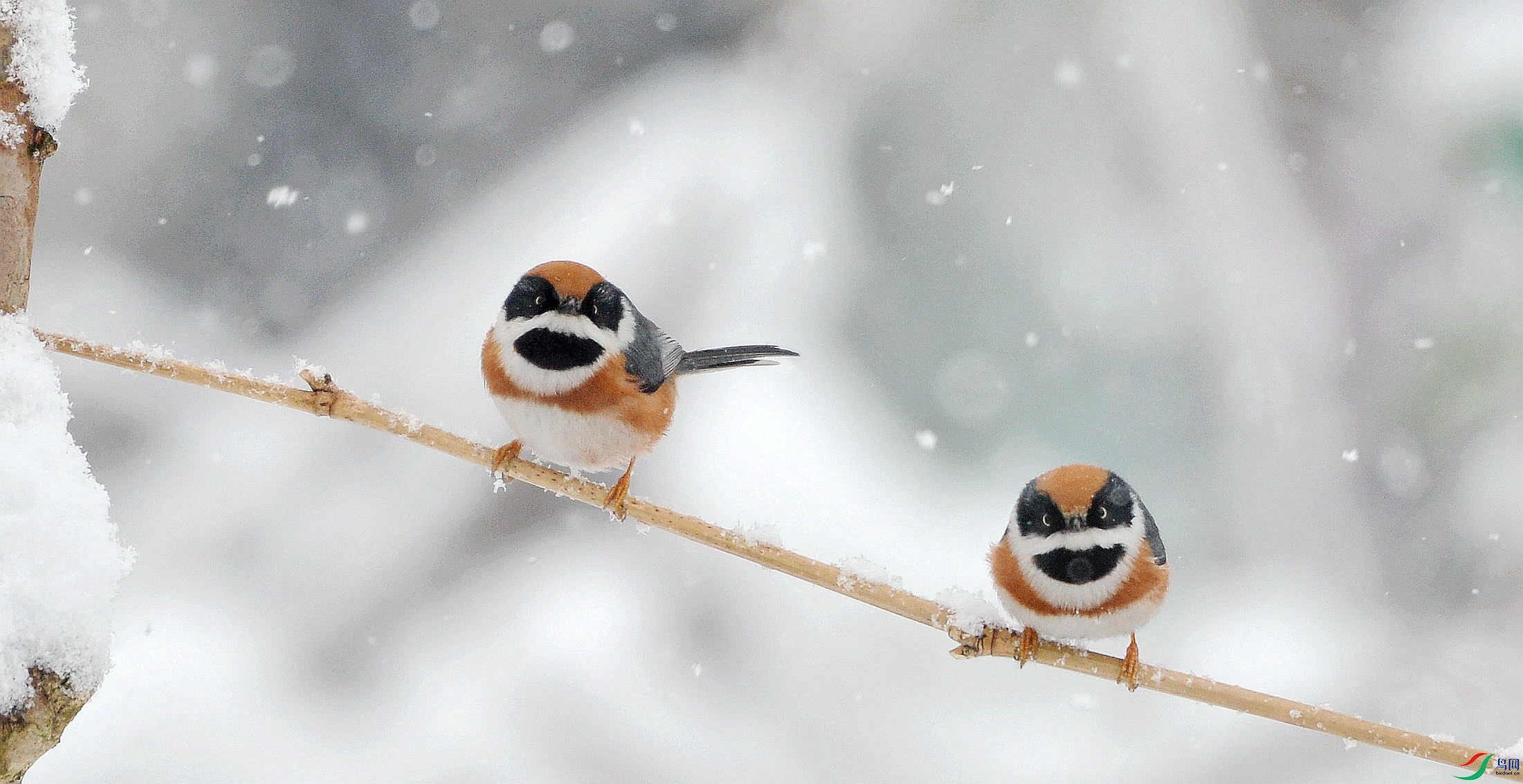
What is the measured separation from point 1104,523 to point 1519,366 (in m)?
3.56

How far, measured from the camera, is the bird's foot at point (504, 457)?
1797mm

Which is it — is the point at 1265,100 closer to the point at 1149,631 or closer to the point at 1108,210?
the point at 1108,210

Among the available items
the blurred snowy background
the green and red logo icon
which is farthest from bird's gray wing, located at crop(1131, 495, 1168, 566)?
the blurred snowy background

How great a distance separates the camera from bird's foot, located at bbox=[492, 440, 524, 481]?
5.90ft

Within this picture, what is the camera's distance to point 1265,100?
174 inches

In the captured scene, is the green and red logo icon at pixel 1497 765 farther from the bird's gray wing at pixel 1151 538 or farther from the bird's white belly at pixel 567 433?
the bird's white belly at pixel 567 433

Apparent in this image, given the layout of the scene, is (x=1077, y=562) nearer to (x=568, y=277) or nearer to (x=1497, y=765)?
(x=1497, y=765)

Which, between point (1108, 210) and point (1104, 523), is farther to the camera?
point (1108, 210)

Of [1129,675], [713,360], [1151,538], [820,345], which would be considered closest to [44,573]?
[713,360]

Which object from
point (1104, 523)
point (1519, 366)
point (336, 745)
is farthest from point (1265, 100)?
point (336, 745)

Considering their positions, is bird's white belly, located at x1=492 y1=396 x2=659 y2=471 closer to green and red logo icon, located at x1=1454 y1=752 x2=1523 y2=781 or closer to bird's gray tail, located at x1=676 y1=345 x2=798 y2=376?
bird's gray tail, located at x1=676 y1=345 x2=798 y2=376

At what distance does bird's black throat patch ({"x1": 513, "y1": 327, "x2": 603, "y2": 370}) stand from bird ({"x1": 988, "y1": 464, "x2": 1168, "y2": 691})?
97 centimetres

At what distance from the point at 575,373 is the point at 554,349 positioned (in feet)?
0.25

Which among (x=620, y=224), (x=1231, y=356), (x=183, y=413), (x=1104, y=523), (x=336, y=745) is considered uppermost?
(x=1231, y=356)
